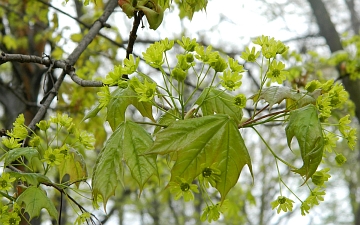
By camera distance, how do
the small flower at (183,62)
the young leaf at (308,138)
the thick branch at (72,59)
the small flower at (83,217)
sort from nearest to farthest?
the young leaf at (308,138), the small flower at (183,62), the small flower at (83,217), the thick branch at (72,59)

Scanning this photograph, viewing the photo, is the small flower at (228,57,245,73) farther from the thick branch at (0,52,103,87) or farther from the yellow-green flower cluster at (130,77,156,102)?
the thick branch at (0,52,103,87)

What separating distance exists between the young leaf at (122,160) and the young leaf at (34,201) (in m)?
0.22

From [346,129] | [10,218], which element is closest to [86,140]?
[10,218]

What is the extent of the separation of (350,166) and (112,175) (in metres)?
10.6

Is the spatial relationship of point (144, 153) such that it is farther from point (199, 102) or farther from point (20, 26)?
point (20, 26)

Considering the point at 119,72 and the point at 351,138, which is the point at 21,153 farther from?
the point at 351,138

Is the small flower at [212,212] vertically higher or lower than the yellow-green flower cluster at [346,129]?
lower

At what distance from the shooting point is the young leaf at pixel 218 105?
1.29 m

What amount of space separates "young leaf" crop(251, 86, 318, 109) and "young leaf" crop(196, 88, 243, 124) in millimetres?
80

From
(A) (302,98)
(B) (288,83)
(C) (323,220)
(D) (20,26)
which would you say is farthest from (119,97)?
(C) (323,220)

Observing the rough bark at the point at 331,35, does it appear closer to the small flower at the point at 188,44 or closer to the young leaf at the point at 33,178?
the small flower at the point at 188,44

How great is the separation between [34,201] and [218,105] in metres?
0.59

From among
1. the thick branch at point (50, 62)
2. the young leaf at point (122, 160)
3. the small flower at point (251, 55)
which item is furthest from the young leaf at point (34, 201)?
the small flower at point (251, 55)

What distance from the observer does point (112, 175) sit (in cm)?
116
